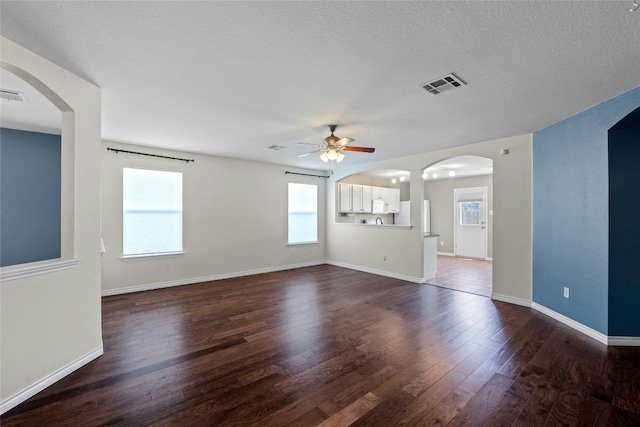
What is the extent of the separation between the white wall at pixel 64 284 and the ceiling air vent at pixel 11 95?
105 centimetres

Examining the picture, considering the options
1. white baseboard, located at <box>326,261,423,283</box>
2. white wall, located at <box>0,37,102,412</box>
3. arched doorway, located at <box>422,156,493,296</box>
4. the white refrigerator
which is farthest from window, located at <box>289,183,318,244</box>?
white wall, located at <box>0,37,102,412</box>

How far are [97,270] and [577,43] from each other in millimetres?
4350

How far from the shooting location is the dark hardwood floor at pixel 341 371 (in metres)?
1.86

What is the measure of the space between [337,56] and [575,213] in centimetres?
345

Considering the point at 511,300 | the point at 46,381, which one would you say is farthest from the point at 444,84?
the point at 46,381

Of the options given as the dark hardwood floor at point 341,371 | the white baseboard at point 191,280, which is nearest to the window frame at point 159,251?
the white baseboard at point 191,280

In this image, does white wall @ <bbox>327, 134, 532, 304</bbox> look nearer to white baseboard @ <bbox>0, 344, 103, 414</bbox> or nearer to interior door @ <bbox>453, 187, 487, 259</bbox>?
interior door @ <bbox>453, 187, 487, 259</bbox>

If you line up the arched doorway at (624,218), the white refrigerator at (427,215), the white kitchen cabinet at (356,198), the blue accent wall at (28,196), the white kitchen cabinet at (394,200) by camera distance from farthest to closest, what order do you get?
the white refrigerator at (427,215), the white kitchen cabinet at (394,200), the white kitchen cabinet at (356,198), the blue accent wall at (28,196), the arched doorway at (624,218)

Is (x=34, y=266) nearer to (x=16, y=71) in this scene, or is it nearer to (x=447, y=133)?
(x=16, y=71)

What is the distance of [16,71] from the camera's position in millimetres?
2055

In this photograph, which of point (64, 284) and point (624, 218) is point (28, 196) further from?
point (624, 218)

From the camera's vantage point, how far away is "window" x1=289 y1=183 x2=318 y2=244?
6.99 metres

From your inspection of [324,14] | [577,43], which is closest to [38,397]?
[324,14]

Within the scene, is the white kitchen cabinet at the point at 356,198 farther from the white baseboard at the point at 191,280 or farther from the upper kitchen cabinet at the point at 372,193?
the white baseboard at the point at 191,280
